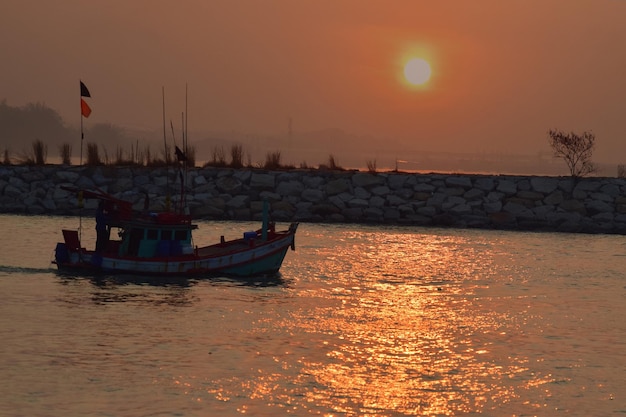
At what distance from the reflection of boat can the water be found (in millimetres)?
474

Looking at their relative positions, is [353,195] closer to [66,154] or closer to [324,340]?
[66,154]

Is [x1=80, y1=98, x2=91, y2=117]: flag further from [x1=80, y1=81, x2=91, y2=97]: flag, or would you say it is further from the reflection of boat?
the reflection of boat

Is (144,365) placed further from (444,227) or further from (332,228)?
(444,227)

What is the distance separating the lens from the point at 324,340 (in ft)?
60.2

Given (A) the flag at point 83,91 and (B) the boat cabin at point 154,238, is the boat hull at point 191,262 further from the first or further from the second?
(A) the flag at point 83,91

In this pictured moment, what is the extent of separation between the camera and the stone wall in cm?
4325

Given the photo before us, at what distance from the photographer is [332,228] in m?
40.6

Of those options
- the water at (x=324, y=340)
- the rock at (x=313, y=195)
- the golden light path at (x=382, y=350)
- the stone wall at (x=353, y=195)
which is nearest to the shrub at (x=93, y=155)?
the stone wall at (x=353, y=195)

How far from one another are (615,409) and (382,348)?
4.43m

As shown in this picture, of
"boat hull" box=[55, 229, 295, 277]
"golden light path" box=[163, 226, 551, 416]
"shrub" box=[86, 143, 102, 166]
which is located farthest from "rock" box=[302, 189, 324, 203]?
"boat hull" box=[55, 229, 295, 277]

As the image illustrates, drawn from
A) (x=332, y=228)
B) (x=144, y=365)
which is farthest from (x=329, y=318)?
(x=332, y=228)

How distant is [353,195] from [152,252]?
18680mm

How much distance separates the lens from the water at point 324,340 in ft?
46.4

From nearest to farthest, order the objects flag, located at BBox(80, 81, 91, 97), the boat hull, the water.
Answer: the water < the boat hull < flag, located at BBox(80, 81, 91, 97)
